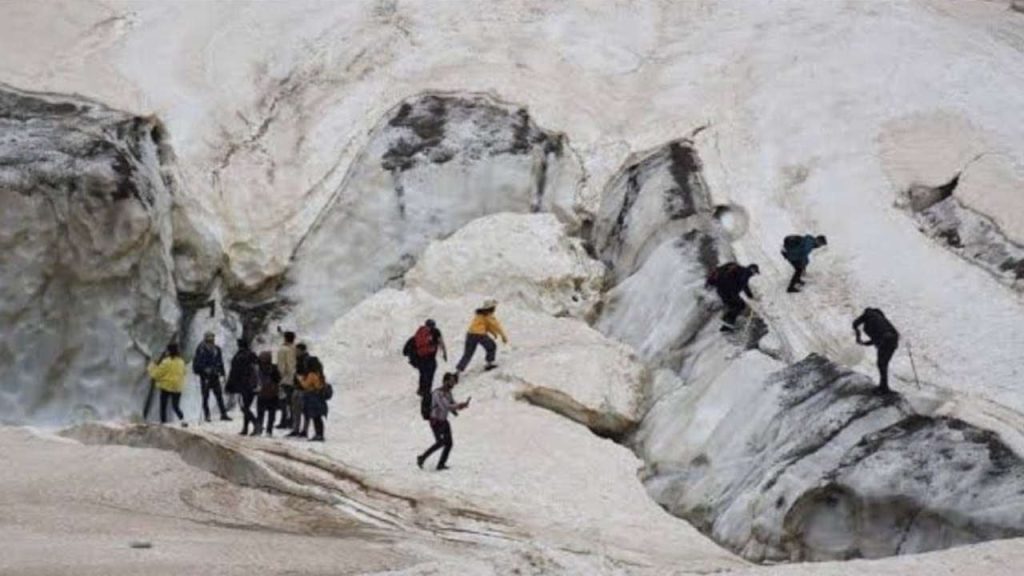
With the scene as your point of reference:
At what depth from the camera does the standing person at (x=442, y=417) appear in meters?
20.0

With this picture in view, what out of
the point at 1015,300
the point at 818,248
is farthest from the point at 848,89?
the point at 1015,300

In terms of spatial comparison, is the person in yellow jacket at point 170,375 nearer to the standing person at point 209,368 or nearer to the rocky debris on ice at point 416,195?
the standing person at point 209,368

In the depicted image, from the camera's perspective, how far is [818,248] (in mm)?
26516

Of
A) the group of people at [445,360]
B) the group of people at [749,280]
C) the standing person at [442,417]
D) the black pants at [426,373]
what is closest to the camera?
the standing person at [442,417]

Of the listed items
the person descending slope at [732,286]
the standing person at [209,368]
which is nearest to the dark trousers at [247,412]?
the standing person at [209,368]

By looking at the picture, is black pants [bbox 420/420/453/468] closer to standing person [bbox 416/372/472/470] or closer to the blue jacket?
standing person [bbox 416/372/472/470]

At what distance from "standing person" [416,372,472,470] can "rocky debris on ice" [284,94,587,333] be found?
1035cm

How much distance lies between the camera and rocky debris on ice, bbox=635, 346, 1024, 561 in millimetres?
18141

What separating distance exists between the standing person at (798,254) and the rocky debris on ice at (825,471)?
9.42 ft

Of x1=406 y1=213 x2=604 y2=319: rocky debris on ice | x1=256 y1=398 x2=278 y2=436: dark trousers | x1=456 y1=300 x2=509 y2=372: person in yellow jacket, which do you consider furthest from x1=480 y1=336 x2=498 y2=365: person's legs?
x1=256 y1=398 x2=278 y2=436: dark trousers

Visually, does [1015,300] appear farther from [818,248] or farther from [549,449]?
[549,449]

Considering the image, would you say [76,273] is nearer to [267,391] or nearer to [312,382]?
[267,391]

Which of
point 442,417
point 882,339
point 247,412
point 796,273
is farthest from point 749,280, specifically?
point 247,412

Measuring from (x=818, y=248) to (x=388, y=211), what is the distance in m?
9.19
